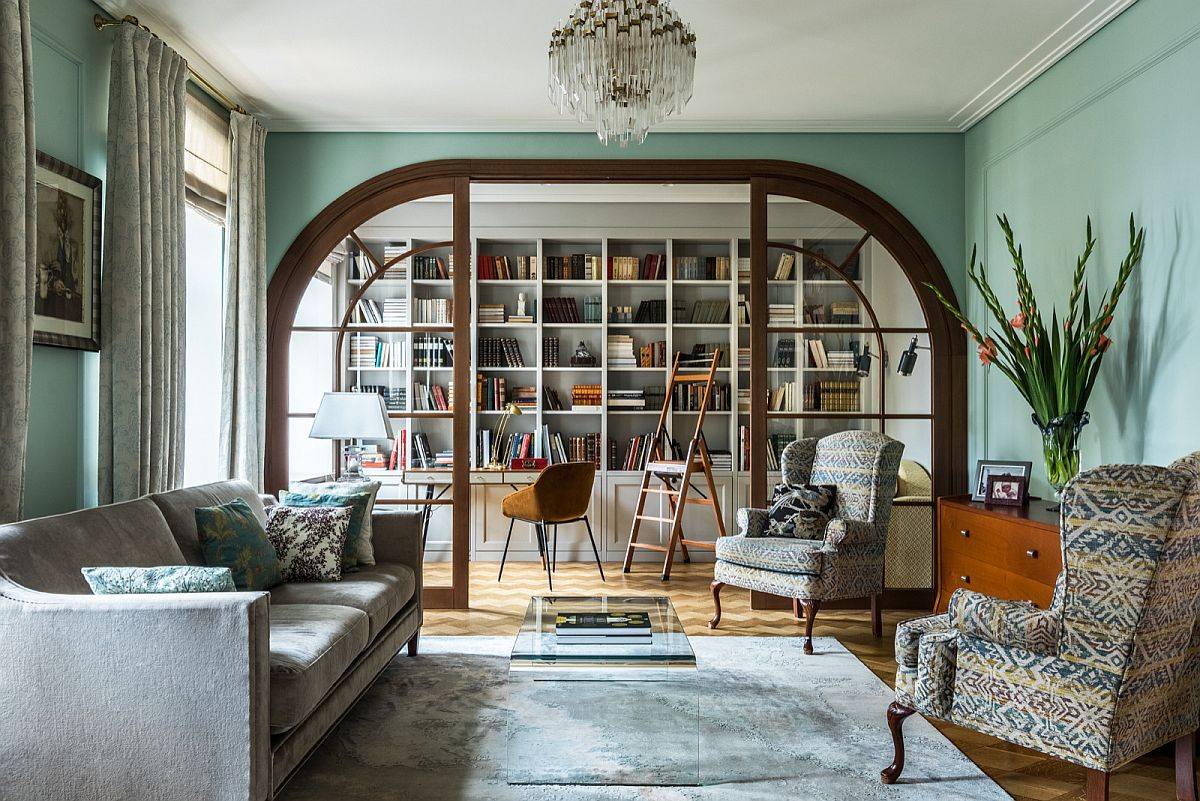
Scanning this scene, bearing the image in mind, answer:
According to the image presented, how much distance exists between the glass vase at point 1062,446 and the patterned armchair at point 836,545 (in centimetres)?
Answer: 82

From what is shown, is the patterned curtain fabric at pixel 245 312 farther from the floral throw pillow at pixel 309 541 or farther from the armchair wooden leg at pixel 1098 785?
the armchair wooden leg at pixel 1098 785

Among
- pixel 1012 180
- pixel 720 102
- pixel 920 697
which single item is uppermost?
pixel 720 102

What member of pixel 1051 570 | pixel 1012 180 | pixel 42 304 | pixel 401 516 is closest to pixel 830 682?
pixel 1051 570

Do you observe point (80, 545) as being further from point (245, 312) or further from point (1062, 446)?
point (1062, 446)

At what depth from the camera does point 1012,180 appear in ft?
14.8

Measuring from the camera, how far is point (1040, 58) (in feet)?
13.4

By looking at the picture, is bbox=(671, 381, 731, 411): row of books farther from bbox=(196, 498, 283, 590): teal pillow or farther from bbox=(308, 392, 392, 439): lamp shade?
bbox=(196, 498, 283, 590): teal pillow

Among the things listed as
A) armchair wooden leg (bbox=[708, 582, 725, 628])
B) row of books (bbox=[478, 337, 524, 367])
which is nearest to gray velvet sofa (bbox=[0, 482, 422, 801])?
armchair wooden leg (bbox=[708, 582, 725, 628])

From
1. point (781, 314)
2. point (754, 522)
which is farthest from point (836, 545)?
point (781, 314)

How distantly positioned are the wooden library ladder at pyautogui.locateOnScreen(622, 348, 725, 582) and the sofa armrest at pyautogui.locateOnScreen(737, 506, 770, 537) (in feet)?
4.46

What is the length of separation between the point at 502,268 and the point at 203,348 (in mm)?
2832

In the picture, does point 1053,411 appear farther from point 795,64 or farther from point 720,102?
point 720,102

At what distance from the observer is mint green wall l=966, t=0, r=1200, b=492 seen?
3148 millimetres

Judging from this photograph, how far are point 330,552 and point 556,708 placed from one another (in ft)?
3.99
